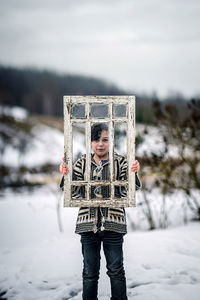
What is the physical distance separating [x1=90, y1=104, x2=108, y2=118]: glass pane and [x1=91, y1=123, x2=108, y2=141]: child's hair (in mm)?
78

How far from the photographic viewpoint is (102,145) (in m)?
2.00

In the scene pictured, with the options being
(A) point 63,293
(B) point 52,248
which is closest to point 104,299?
(A) point 63,293

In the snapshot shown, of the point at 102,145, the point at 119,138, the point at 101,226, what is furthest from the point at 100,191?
the point at 119,138

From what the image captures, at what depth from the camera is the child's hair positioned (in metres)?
2.00

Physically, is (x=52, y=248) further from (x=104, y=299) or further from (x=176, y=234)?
(x=176, y=234)

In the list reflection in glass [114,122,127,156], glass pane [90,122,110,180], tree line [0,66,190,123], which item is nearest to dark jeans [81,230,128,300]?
glass pane [90,122,110,180]

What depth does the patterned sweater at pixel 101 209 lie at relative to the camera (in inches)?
74.5

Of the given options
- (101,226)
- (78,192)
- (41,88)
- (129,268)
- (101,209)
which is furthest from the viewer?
(41,88)

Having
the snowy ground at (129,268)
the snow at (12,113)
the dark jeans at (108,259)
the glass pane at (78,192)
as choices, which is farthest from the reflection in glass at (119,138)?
the snow at (12,113)

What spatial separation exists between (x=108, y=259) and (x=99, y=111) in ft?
4.08

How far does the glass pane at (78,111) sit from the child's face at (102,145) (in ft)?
0.79

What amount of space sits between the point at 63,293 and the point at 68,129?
176 centimetres

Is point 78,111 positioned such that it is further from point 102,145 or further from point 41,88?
point 41,88

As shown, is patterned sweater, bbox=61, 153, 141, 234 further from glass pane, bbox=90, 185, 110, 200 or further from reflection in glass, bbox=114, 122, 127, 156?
reflection in glass, bbox=114, 122, 127, 156
